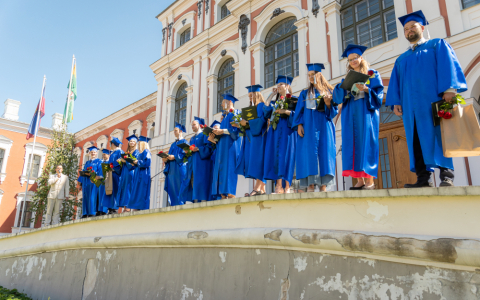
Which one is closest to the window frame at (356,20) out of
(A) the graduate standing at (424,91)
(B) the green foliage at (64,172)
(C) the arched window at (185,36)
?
(A) the graduate standing at (424,91)

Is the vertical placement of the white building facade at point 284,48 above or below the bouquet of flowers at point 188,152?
above

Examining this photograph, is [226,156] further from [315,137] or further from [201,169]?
[315,137]

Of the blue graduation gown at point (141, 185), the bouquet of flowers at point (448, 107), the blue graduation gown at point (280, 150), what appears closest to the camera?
the bouquet of flowers at point (448, 107)

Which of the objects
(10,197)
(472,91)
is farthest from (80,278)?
(10,197)

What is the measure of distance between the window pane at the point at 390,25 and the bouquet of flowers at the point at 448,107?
7386 millimetres

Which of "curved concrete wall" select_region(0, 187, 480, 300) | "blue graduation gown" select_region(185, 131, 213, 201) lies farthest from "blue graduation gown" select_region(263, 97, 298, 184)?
"blue graduation gown" select_region(185, 131, 213, 201)

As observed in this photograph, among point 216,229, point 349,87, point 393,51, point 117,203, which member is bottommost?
point 216,229

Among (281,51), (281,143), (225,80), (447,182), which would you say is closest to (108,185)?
(281,143)

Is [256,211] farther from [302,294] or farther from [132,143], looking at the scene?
[132,143]

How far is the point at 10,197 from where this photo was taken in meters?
26.8

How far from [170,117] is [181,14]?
5.47 metres

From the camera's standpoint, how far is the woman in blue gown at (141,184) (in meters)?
8.49

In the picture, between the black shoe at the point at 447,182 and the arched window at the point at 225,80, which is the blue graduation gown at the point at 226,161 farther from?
the arched window at the point at 225,80

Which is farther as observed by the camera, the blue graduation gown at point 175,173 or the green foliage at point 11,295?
the blue graduation gown at point 175,173
